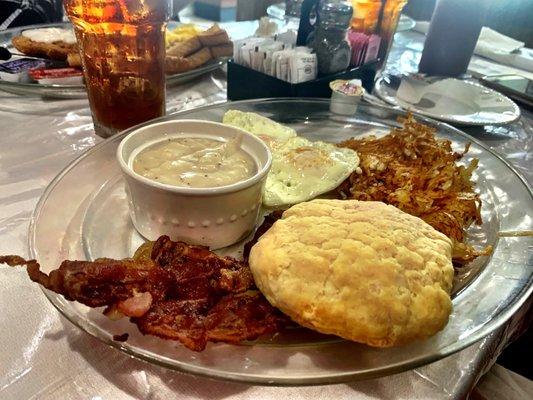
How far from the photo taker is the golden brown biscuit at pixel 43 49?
205cm

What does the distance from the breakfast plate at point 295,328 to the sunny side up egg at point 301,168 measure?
24 cm

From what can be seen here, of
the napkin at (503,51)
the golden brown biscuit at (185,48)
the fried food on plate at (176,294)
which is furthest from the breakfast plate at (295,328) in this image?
the napkin at (503,51)

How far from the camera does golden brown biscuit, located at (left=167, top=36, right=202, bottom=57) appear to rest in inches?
87.9

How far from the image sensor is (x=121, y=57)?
62.8 inches

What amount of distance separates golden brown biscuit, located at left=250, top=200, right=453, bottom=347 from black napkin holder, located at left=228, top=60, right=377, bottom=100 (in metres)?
1.02

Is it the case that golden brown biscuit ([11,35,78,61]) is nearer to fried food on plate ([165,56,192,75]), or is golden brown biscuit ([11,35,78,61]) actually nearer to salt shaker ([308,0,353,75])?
fried food on plate ([165,56,192,75])

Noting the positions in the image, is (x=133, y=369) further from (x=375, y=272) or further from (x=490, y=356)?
(x=490, y=356)

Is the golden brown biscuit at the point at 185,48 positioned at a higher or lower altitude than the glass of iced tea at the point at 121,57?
lower

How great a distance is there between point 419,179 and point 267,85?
2.62ft

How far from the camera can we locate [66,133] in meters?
1.74

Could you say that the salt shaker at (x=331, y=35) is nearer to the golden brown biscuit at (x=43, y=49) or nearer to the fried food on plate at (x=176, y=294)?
the golden brown biscuit at (x=43, y=49)

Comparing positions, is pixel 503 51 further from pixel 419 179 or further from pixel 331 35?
pixel 419 179

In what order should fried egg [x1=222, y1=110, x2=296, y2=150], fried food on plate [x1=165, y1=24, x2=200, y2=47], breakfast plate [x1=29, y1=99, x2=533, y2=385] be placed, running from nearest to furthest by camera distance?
1. breakfast plate [x1=29, y1=99, x2=533, y2=385]
2. fried egg [x1=222, y1=110, x2=296, y2=150]
3. fried food on plate [x1=165, y1=24, x2=200, y2=47]

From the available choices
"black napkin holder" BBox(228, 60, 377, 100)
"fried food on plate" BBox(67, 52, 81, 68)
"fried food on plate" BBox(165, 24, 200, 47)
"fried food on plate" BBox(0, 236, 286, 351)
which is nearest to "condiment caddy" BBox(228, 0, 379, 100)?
"black napkin holder" BBox(228, 60, 377, 100)
